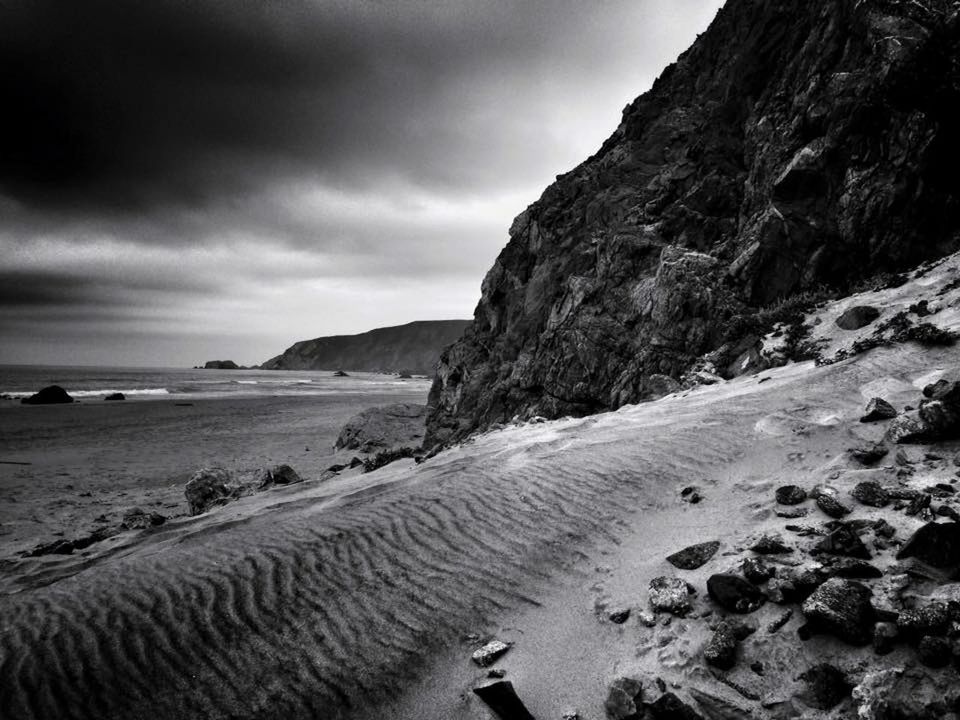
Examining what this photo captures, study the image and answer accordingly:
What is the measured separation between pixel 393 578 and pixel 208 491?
7226mm

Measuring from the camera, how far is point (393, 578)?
3.91 m

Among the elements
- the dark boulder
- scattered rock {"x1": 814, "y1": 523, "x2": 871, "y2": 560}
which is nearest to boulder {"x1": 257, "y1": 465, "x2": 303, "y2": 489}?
scattered rock {"x1": 814, "y1": 523, "x2": 871, "y2": 560}

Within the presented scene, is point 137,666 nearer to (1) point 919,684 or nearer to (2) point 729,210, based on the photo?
(1) point 919,684

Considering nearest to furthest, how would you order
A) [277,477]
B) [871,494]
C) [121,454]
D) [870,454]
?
[871,494] → [870,454] → [277,477] → [121,454]

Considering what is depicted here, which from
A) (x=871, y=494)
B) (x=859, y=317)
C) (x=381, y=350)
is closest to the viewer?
(x=871, y=494)

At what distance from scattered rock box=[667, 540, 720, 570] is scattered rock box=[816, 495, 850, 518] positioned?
0.78 metres

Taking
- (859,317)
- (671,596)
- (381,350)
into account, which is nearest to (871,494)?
(671,596)

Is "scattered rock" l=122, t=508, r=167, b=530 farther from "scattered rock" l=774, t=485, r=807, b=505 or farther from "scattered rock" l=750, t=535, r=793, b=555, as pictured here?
"scattered rock" l=774, t=485, r=807, b=505

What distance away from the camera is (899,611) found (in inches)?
93.4

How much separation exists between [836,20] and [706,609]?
51.3ft

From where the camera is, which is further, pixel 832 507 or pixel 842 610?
pixel 832 507

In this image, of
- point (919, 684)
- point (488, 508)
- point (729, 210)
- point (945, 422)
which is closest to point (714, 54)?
point (729, 210)

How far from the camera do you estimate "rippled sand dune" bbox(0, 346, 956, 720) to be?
302 centimetres

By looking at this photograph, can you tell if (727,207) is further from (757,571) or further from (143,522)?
(143,522)
